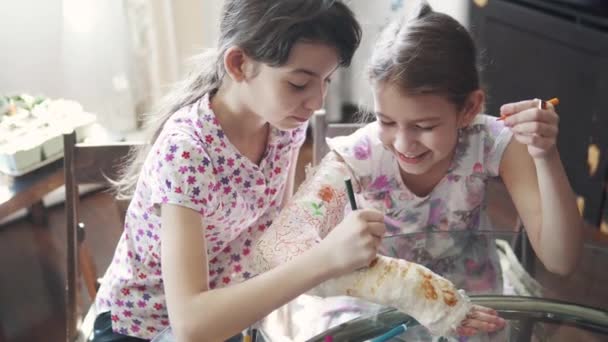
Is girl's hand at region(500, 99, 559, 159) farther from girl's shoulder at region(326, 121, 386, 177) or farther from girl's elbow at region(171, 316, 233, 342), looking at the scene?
girl's elbow at region(171, 316, 233, 342)

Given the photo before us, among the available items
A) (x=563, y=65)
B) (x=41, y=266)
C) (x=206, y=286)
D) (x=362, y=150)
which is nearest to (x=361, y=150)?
(x=362, y=150)

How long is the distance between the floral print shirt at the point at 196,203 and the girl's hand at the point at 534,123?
43 cm

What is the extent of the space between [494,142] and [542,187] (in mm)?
137

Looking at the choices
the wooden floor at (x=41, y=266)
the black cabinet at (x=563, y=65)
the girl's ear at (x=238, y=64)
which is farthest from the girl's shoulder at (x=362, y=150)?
the black cabinet at (x=563, y=65)

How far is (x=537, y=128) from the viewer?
89cm

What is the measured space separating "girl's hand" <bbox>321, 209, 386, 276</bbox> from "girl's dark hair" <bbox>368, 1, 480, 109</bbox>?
0.79 feet

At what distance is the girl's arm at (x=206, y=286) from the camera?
0.82 m

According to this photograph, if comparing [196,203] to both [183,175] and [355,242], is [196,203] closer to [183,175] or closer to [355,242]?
[183,175]

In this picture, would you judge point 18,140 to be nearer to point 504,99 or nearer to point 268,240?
point 268,240

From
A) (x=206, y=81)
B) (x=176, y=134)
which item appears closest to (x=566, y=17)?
(x=206, y=81)

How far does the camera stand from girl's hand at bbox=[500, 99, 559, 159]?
89cm

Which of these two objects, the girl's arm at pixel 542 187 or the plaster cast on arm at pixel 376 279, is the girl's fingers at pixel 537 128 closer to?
the girl's arm at pixel 542 187

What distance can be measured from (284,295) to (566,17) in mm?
1587

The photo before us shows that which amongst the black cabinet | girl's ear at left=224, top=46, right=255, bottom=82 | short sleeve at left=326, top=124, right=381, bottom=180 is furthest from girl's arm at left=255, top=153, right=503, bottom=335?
the black cabinet
